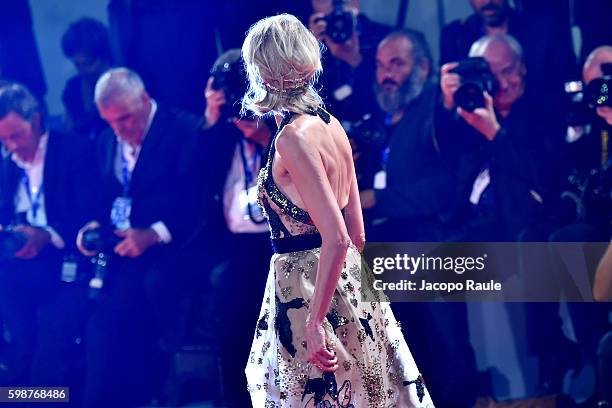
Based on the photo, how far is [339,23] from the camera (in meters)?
4.36

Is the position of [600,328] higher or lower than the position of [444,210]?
lower

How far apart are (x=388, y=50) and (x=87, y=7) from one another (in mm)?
1438

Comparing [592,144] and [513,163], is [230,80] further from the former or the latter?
[592,144]

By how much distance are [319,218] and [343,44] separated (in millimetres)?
2102

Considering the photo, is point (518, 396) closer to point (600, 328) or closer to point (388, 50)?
point (600, 328)

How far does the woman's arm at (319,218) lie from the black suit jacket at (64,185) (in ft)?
7.71

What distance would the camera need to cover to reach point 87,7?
4559 millimetres

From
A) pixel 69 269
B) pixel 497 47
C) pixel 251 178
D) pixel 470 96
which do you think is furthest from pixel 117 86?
pixel 497 47

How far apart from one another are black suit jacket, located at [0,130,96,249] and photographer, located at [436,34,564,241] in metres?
1.73

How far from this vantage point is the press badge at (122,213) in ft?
15.0

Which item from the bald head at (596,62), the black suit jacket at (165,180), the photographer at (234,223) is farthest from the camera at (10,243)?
the bald head at (596,62)

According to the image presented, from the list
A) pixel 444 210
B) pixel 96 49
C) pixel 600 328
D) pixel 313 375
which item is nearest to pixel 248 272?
pixel 444 210

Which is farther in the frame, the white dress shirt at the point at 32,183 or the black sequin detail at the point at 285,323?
the white dress shirt at the point at 32,183

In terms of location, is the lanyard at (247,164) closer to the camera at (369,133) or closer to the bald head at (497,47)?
the camera at (369,133)
